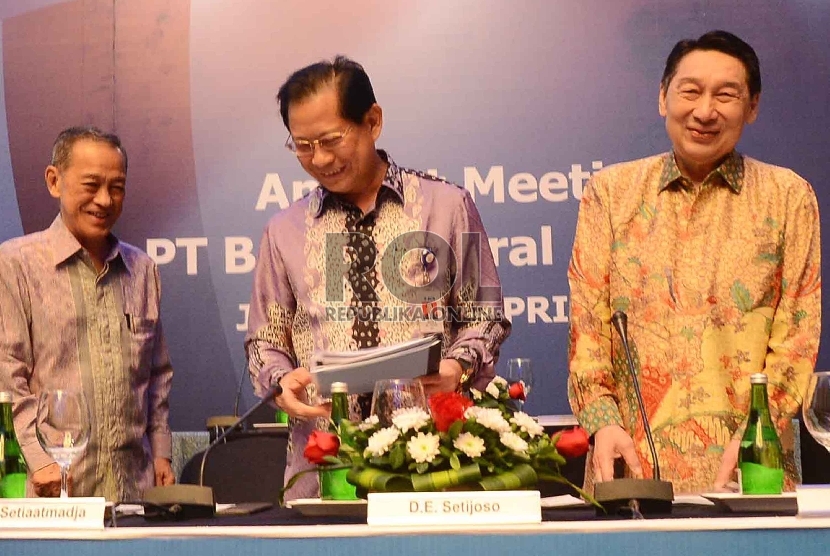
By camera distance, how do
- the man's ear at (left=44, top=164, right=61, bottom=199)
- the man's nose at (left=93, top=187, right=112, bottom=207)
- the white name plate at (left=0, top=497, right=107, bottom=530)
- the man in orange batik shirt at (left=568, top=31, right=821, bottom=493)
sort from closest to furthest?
1. the white name plate at (left=0, top=497, right=107, bottom=530)
2. the man in orange batik shirt at (left=568, top=31, right=821, bottom=493)
3. the man's nose at (left=93, top=187, right=112, bottom=207)
4. the man's ear at (left=44, top=164, right=61, bottom=199)

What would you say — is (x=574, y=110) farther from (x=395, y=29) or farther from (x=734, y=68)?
(x=734, y=68)

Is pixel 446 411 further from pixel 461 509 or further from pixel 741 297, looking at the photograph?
pixel 741 297

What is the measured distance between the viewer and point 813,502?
1.60 m

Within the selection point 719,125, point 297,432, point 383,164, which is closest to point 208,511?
point 297,432

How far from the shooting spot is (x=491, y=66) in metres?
4.50

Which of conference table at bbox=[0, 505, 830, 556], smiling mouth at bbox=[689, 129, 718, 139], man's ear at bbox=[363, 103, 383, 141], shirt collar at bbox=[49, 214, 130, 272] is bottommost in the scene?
conference table at bbox=[0, 505, 830, 556]

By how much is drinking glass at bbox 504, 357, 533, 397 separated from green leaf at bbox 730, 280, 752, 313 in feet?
5.91

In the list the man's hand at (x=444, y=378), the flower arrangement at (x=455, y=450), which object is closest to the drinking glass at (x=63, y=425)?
the flower arrangement at (x=455, y=450)

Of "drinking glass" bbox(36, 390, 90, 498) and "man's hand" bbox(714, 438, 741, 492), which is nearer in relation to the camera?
"drinking glass" bbox(36, 390, 90, 498)

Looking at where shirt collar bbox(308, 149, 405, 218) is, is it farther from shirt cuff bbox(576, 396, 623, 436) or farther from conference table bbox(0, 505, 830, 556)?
conference table bbox(0, 505, 830, 556)

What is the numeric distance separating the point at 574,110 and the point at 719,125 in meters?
1.92

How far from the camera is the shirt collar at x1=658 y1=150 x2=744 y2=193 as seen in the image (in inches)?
102

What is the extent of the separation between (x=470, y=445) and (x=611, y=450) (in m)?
0.62

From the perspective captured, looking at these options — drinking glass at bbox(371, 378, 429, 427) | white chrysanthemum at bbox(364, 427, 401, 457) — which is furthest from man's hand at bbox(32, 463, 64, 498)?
white chrysanthemum at bbox(364, 427, 401, 457)
